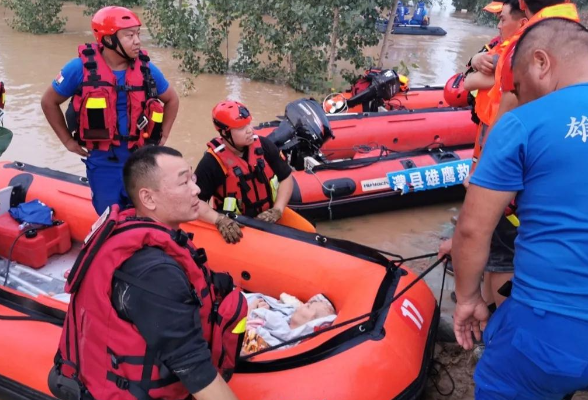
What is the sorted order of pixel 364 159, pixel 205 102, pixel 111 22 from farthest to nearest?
1. pixel 205 102
2. pixel 364 159
3. pixel 111 22

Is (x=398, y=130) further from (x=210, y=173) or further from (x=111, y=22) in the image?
(x=111, y=22)

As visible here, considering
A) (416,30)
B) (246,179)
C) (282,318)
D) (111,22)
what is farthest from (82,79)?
(416,30)

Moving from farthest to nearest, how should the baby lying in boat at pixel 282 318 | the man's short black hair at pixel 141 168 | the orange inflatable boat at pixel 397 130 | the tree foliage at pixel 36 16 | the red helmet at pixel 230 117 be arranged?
the tree foliage at pixel 36 16 < the orange inflatable boat at pixel 397 130 < the red helmet at pixel 230 117 < the baby lying in boat at pixel 282 318 < the man's short black hair at pixel 141 168

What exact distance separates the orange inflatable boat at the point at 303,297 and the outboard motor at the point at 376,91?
3.09 meters

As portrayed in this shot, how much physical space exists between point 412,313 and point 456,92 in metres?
3.79

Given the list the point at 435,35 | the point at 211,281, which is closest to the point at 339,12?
the point at 211,281

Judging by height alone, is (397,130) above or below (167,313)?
below

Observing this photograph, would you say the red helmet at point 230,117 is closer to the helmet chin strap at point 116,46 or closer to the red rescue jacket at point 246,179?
the red rescue jacket at point 246,179

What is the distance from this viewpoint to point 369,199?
442 cm

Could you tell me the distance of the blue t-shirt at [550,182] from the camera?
133cm

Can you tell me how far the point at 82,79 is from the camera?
2.84m

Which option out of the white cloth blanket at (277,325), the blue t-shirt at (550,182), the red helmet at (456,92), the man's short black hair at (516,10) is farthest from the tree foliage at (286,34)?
the blue t-shirt at (550,182)

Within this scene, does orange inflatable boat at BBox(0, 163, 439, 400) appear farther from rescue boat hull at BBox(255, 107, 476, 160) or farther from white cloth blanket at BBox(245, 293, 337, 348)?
rescue boat hull at BBox(255, 107, 476, 160)

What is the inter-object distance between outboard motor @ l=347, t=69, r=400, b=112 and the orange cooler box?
11.3ft
